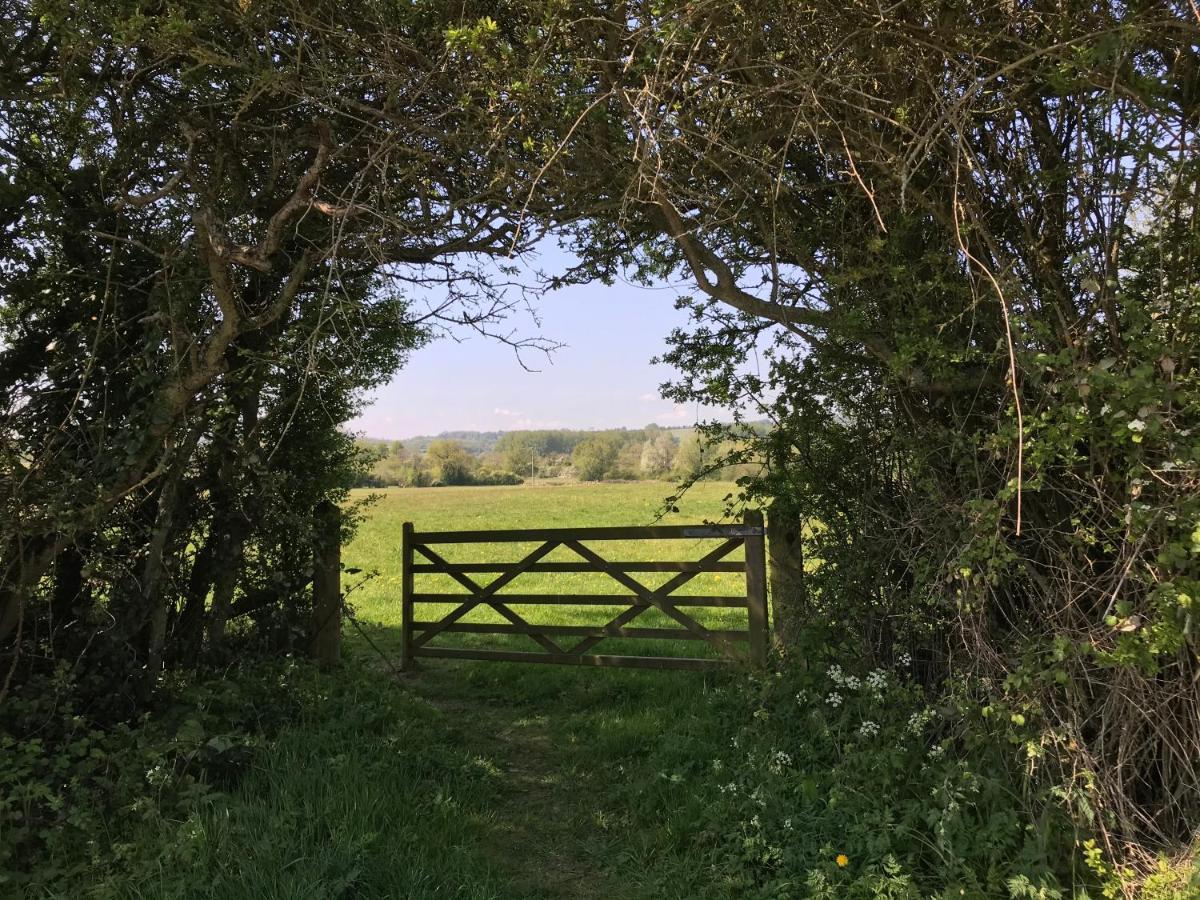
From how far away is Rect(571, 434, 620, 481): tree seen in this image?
1351 inches

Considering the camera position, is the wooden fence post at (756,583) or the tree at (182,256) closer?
the tree at (182,256)

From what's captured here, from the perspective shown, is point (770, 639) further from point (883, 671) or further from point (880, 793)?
point (880, 793)

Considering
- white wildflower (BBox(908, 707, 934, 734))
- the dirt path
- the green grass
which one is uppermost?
white wildflower (BBox(908, 707, 934, 734))

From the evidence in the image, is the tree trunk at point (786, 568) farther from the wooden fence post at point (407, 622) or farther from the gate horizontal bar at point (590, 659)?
the wooden fence post at point (407, 622)

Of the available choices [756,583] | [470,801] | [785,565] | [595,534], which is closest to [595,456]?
[595,534]

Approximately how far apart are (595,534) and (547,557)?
33.9 ft

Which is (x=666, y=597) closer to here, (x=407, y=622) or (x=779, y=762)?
(x=779, y=762)

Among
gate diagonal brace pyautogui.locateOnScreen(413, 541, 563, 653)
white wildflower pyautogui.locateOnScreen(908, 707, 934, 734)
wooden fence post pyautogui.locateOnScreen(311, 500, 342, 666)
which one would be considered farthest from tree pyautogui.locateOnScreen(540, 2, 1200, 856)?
wooden fence post pyautogui.locateOnScreen(311, 500, 342, 666)

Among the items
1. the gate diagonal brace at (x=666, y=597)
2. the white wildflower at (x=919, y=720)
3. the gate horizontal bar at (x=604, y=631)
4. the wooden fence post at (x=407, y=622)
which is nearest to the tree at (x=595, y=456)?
the wooden fence post at (x=407, y=622)

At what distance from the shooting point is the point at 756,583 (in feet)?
18.7

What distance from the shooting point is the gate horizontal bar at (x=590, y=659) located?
19.3 ft

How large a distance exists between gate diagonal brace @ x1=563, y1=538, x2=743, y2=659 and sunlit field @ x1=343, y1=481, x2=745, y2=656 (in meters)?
0.26

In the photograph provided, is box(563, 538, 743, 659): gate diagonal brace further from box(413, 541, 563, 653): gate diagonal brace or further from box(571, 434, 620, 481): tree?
box(571, 434, 620, 481): tree

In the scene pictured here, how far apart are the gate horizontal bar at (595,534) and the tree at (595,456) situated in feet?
84.5
